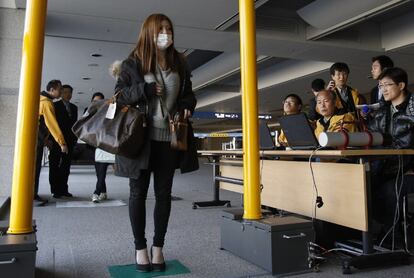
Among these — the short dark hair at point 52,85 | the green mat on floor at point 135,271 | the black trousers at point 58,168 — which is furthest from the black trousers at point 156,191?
the black trousers at point 58,168

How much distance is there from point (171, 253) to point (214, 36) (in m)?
4.74

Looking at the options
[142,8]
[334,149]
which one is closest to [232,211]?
[334,149]

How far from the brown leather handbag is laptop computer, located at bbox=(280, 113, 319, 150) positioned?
0.78 metres

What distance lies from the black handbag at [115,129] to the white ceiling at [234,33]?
3.44m

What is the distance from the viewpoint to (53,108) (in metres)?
4.34

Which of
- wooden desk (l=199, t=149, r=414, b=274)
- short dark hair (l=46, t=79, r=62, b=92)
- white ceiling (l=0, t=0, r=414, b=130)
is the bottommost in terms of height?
wooden desk (l=199, t=149, r=414, b=274)

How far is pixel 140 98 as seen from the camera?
71.9 inches

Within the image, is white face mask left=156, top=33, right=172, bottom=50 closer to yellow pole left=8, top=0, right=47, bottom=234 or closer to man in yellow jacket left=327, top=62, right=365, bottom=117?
yellow pole left=8, top=0, right=47, bottom=234

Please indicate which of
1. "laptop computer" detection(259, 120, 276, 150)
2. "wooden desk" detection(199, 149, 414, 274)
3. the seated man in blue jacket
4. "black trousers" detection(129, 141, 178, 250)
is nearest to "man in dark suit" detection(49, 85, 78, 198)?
"laptop computer" detection(259, 120, 276, 150)

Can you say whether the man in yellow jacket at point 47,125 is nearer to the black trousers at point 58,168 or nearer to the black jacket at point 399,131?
the black trousers at point 58,168

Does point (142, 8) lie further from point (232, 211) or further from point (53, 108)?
point (232, 211)

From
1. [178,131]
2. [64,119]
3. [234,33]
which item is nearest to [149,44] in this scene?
[178,131]

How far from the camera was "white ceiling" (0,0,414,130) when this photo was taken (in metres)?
5.14

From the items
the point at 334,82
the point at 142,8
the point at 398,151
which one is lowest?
the point at 398,151
